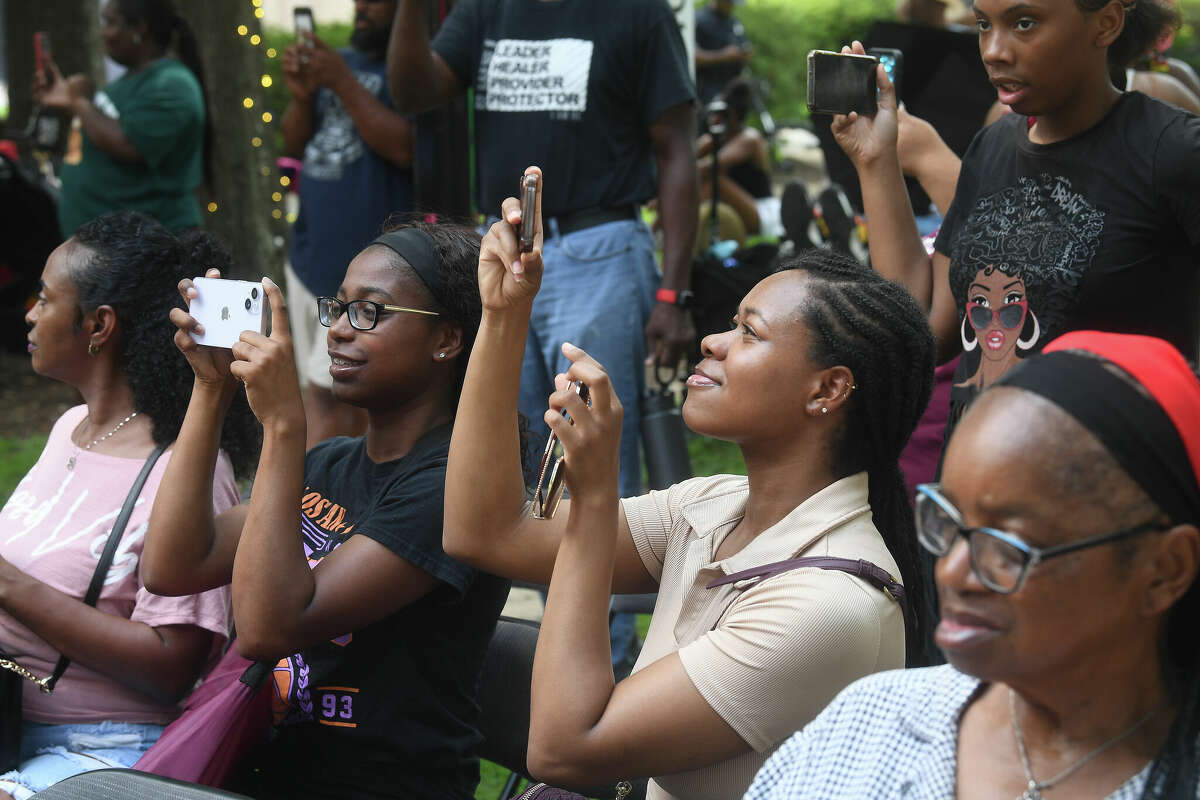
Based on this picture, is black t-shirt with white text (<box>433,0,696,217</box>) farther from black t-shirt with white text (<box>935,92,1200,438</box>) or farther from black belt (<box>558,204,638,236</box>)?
black t-shirt with white text (<box>935,92,1200,438</box>)

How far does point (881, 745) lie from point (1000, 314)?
127 centimetres

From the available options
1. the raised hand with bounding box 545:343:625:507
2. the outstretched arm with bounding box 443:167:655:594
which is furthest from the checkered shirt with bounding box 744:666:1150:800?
the outstretched arm with bounding box 443:167:655:594

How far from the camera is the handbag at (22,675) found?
2562 millimetres

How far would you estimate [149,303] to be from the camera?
3.01 metres

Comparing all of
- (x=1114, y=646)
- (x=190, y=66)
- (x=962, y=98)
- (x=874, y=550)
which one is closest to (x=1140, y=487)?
(x=1114, y=646)

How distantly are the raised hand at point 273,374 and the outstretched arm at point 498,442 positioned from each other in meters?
0.34

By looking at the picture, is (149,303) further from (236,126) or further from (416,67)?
(236,126)

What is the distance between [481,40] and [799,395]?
2532mm

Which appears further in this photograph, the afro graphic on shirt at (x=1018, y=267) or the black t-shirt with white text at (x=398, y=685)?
the afro graphic on shirt at (x=1018, y=267)

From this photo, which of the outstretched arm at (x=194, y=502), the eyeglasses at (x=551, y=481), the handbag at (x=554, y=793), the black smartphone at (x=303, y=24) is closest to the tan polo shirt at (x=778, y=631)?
the handbag at (x=554, y=793)

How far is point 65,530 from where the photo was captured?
8.97ft

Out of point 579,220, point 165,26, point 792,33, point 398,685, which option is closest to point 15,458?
point 165,26

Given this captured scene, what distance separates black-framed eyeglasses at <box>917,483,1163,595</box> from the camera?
4.46ft

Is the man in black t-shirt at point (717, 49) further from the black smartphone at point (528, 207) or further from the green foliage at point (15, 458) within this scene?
the black smartphone at point (528, 207)
